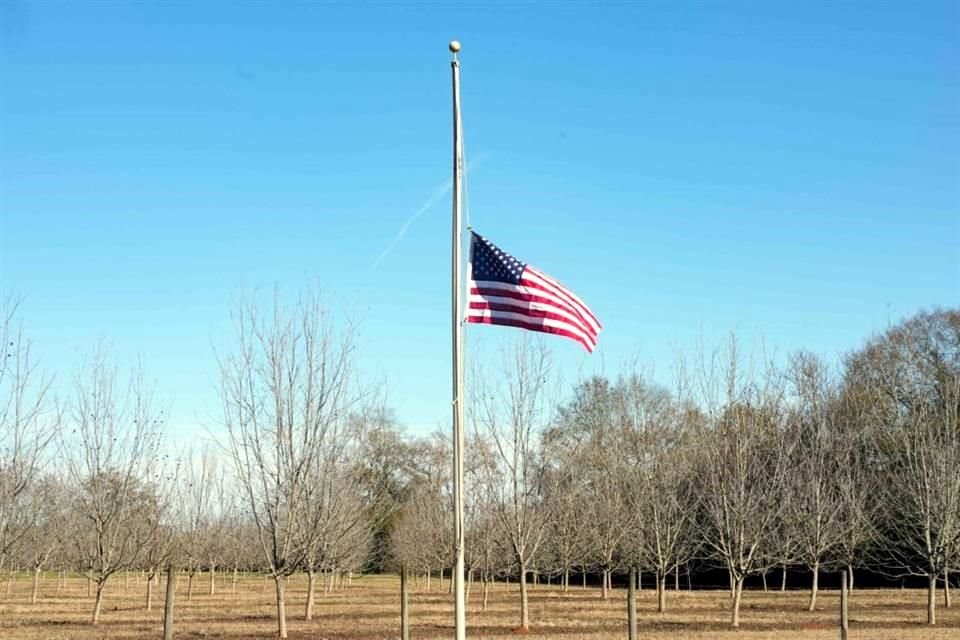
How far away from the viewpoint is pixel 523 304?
11.3 metres

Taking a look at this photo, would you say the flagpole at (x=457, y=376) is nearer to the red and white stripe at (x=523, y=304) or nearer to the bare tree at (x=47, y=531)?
the red and white stripe at (x=523, y=304)

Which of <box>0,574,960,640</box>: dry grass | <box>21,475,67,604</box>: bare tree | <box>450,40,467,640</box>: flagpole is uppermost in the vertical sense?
<box>450,40,467,640</box>: flagpole

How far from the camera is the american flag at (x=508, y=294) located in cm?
1124

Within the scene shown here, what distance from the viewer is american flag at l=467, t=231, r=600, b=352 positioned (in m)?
11.2

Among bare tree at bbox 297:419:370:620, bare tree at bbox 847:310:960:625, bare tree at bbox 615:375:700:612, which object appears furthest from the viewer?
bare tree at bbox 615:375:700:612

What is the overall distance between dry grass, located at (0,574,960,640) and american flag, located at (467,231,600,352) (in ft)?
40.0

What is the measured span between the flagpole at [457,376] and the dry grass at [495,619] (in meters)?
11.9

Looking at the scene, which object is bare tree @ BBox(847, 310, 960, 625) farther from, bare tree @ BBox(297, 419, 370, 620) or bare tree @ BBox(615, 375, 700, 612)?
bare tree @ BBox(297, 419, 370, 620)

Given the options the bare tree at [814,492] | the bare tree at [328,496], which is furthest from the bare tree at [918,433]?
the bare tree at [328,496]

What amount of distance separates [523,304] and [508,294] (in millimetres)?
209

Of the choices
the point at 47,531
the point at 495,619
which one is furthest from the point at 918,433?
the point at 47,531

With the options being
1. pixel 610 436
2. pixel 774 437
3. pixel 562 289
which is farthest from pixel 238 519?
pixel 562 289

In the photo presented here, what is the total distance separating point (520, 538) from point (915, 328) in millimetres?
36709

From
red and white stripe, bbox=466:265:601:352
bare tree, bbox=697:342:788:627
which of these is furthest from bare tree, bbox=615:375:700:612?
red and white stripe, bbox=466:265:601:352
